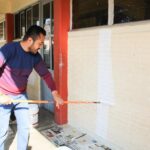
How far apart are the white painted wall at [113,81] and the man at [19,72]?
33.3 inches

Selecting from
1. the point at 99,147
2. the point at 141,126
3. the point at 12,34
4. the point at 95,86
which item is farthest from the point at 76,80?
the point at 12,34

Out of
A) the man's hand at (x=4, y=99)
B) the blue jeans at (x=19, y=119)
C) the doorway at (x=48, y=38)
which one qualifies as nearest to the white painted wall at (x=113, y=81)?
the doorway at (x=48, y=38)

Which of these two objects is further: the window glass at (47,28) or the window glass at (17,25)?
the window glass at (17,25)

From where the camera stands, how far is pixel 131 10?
3176mm

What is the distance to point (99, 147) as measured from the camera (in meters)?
3.55

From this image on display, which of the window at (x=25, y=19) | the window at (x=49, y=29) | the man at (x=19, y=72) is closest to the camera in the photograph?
the man at (x=19, y=72)

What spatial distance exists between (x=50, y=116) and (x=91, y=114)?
144 cm

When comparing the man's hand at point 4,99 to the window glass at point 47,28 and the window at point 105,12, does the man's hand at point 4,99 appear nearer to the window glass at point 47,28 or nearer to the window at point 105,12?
the window at point 105,12

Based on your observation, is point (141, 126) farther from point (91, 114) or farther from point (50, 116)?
point (50, 116)

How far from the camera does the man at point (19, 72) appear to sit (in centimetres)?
266

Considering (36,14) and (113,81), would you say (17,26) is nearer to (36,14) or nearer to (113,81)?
(36,14)

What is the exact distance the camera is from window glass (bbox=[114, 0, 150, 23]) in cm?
296

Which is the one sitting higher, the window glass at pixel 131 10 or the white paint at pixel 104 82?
the window glass at pixel 131 10

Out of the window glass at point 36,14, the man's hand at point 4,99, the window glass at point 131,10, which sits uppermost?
the window glass at point 36,14
